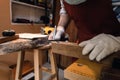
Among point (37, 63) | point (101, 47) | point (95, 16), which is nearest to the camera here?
point (101, 47)

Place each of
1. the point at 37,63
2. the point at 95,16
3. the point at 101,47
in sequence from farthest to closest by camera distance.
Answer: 1. the point at 37,63
2. the point at 95,16
3. the point at 101,47

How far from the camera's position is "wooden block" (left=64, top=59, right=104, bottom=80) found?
0.40m

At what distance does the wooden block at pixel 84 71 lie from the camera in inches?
15.9

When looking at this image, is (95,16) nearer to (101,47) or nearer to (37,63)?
(101,47)

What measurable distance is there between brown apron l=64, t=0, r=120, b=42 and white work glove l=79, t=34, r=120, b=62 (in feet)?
0.35

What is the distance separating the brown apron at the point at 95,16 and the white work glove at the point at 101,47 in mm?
108

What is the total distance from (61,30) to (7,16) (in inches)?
39.9

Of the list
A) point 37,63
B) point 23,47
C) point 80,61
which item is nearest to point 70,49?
point 80,61

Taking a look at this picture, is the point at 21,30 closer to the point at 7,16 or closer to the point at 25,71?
the point at 7,16

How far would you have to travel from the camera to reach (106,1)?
0.51 metres

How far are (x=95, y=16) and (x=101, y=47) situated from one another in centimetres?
15

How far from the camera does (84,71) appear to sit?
0.42 m

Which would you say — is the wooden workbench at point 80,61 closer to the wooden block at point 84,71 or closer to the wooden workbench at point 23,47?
the wooden block at point 84,71

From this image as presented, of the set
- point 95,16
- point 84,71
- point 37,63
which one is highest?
point 95,16
